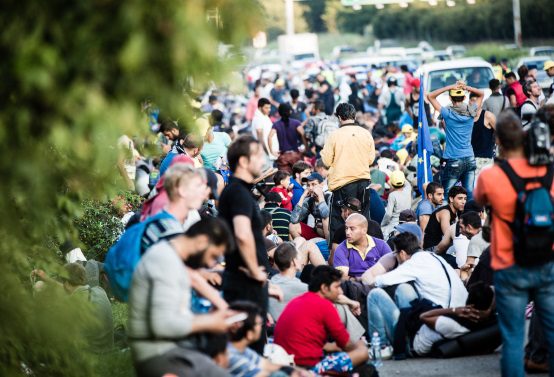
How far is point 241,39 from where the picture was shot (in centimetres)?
542

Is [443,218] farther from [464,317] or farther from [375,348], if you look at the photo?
[375,348]

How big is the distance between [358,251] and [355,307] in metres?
1.55

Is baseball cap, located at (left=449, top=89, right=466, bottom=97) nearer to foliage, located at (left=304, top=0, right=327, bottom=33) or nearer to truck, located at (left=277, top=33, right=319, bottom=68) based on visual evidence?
truck, located at (left=277, top=33, right=319, bottom=68)

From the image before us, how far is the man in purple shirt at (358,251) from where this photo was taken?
11344 millimetres

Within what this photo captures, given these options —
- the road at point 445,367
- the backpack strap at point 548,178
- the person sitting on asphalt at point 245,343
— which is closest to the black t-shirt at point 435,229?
the road at point 445,367

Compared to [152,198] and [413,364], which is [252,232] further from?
[413,364]

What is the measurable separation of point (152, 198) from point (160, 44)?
3.50 m

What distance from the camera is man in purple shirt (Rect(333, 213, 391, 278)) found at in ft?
37.2

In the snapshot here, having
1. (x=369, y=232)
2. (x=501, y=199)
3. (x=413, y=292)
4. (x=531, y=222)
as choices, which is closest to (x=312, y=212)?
(x=369, y=232)

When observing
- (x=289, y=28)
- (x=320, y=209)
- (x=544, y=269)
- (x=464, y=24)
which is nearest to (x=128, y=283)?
(x=544, y=269)

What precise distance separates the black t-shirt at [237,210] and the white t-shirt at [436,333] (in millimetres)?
2227

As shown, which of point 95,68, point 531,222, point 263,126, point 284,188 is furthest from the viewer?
point 263,126

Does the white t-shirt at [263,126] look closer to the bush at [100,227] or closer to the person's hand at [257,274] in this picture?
the bush at [100,227]

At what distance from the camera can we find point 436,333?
9633 millimetres
